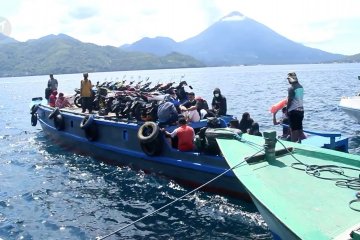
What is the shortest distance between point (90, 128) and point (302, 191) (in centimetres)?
1110

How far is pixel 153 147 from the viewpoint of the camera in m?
13.0

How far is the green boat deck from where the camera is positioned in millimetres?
5328

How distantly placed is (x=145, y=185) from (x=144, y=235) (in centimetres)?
363

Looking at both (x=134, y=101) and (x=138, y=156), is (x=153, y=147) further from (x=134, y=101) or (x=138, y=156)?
(x=134, y=101)

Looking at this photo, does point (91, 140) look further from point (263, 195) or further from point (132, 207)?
point (263, 195)

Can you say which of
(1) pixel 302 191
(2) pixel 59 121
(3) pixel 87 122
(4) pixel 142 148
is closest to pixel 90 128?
(3) pixel 87 122

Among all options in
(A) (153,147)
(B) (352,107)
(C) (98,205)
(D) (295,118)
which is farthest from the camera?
(B) (352,107)

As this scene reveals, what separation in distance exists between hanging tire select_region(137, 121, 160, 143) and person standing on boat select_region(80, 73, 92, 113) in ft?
19.2

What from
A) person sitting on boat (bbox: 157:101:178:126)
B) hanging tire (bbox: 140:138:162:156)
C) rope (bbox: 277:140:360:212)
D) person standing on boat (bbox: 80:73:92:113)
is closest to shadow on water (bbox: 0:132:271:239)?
hanging tire (bbox: 140:138:162:156)

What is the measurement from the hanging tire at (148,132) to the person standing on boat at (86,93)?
5.84 metres

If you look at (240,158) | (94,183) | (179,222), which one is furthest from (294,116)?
(94,183)

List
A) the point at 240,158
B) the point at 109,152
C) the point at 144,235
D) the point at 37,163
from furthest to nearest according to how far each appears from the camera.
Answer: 1. the point at 37,163
2. the point at 109,152
3. the point at 144,235
4. the point at 240,158

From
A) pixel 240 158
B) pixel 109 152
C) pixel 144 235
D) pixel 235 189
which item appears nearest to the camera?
pixel 240 158

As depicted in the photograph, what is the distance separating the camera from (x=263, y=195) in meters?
6.39
